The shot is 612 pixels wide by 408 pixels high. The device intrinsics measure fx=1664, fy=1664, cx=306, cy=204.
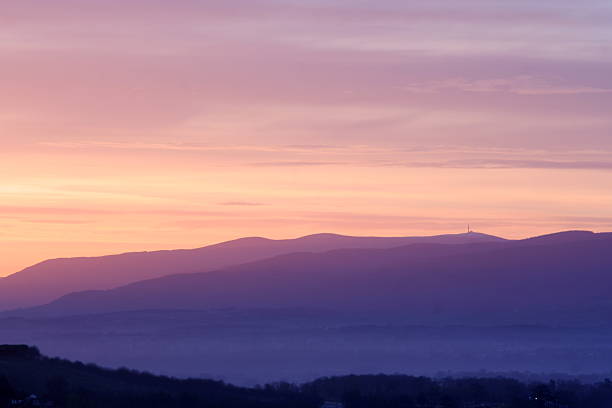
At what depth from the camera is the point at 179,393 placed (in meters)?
86.5

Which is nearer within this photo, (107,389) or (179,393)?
(107,389)

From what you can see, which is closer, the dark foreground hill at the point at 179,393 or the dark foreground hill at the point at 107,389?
the dark foreground hill at the point at 107,389

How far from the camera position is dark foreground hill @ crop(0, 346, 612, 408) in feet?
252

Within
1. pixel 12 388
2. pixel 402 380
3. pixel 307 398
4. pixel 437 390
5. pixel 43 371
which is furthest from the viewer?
pixel 402 380

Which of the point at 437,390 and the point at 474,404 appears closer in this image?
the point at 474,404

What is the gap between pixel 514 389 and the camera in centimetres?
12506

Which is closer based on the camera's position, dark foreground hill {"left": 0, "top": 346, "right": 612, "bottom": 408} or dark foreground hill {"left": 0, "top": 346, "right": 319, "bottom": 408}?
dark foreground hill {"left": 0, "top": 346, "right": 319, "bottom": 408}

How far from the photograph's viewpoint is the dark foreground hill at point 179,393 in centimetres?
7669

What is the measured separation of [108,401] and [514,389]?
53.8 m

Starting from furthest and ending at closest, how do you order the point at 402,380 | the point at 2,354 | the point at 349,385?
the point at 402,380 < the point at 349,385 < the point at 2,354

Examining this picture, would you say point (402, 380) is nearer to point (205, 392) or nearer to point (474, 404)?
point (474, 404)

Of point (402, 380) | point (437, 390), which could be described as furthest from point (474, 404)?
point (402, 380)

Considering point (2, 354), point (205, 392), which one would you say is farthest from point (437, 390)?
point (2, 354)

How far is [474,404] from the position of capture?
105500mm
